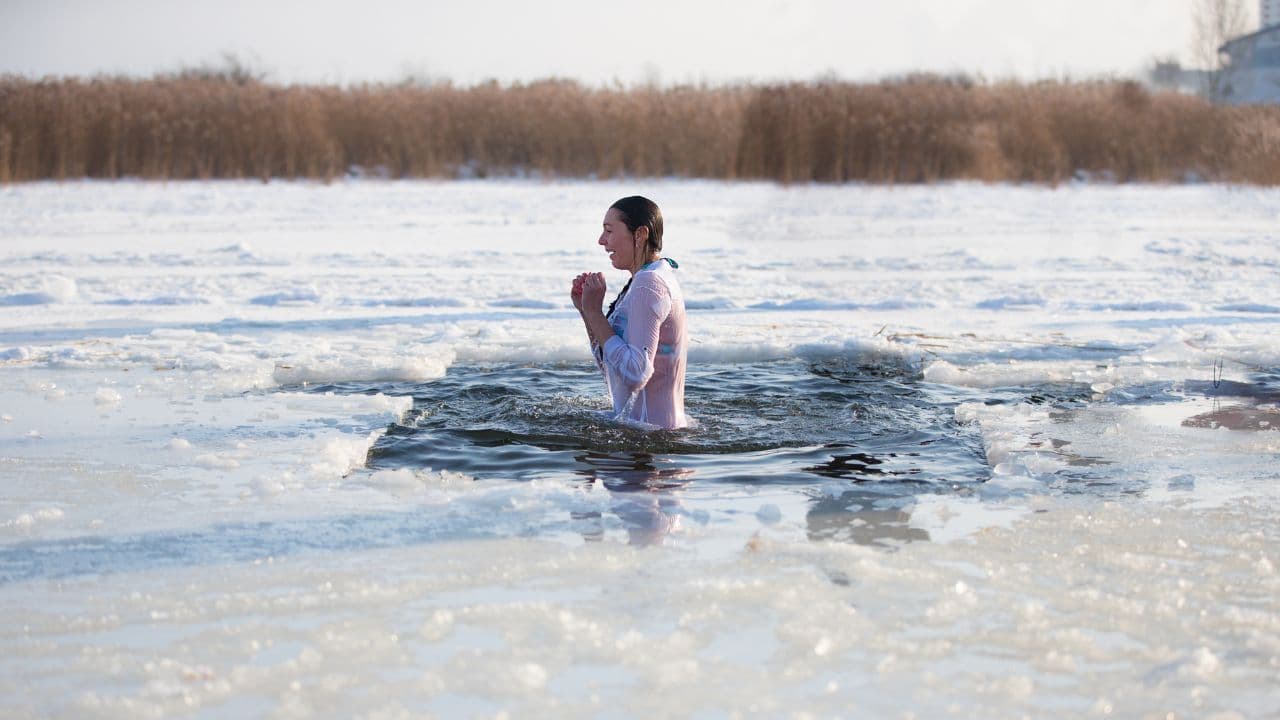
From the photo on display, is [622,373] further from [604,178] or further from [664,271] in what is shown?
[604,178]

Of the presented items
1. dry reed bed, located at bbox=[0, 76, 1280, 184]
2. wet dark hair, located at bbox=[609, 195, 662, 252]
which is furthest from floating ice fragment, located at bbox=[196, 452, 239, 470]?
dry reed bed, located at bbox=[0, 76, 1280, 184]

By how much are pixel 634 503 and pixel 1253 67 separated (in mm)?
52748

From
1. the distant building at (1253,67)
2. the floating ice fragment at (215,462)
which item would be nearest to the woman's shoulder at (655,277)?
the floating ice fragment at (215,462)

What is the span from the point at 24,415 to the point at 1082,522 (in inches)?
164

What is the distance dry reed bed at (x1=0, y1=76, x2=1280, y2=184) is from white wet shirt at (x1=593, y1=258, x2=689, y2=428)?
43.5ft

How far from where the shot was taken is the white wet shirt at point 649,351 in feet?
15.1

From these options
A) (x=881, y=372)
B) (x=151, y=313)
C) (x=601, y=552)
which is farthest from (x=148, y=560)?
(x=151, y=313)

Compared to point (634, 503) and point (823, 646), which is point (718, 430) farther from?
point (823, 646)

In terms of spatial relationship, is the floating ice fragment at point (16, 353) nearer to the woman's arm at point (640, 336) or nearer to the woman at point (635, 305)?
the woman at point (635, 305)

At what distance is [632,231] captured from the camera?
15.3 feet

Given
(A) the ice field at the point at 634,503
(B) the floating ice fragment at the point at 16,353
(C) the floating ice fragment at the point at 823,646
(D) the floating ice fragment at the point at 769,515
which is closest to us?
(A) the ice field at the point at 634,503

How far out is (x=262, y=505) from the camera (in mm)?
3959

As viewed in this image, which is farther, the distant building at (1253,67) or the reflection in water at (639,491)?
the distant building at (1253,67)

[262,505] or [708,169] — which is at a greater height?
[708,169]
